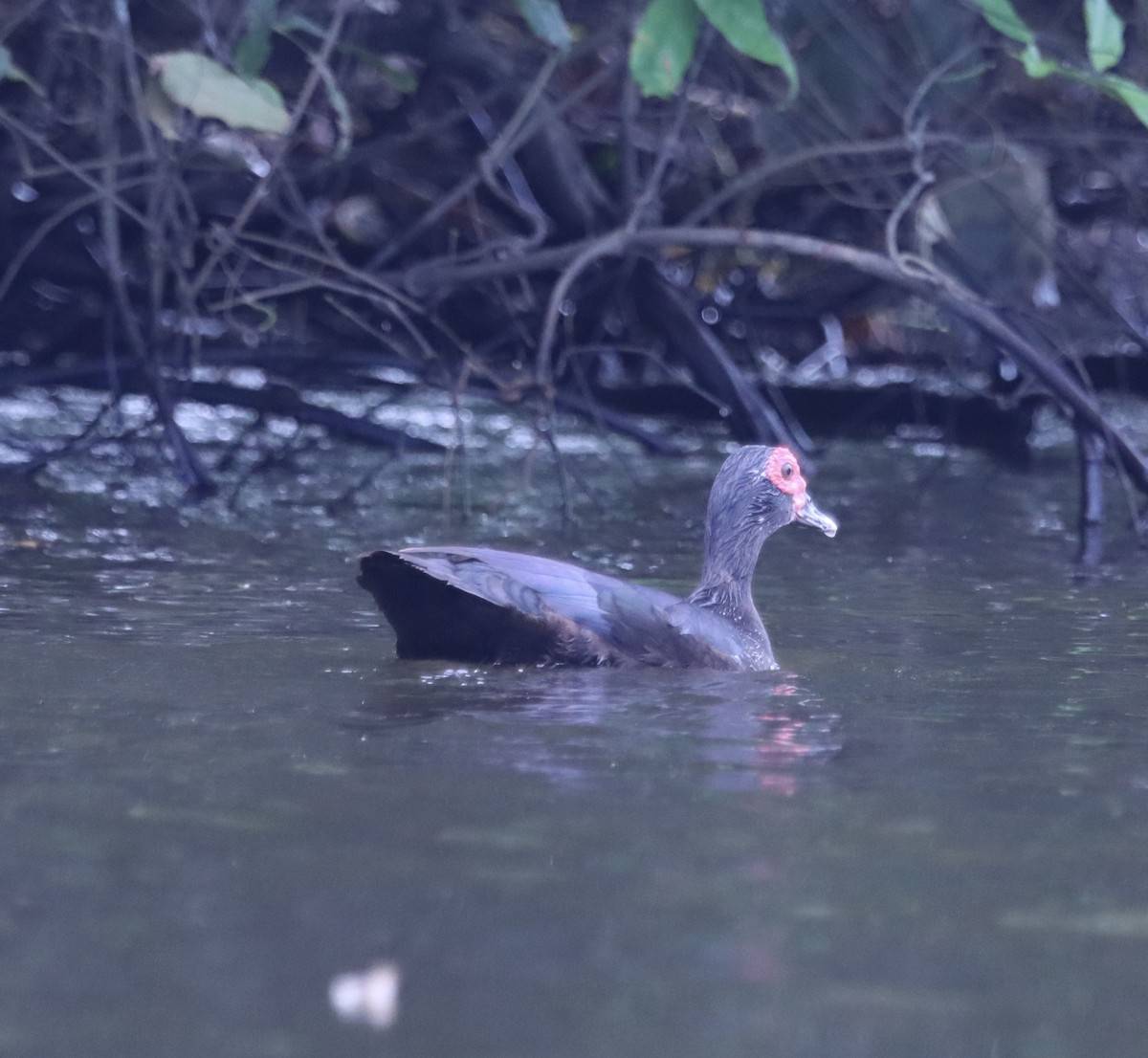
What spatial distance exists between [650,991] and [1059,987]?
685 millimetres

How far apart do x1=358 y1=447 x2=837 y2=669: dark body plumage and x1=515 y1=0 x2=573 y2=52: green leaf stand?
2.77 metres

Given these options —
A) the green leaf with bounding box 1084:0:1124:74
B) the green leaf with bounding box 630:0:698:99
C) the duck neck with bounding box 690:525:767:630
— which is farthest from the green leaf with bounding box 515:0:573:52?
the duck neck with bounding box 690:525:767:630

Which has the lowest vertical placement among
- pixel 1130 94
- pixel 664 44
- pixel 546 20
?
pixel 1130 94

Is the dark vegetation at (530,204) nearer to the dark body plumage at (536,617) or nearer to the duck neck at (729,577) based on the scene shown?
the duck neck at (729,577)

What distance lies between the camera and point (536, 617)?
247 inches

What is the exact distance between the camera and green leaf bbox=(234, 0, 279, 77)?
8.27 m

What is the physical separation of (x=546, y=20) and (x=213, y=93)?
1.43m

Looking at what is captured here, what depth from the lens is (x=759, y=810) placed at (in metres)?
4.62

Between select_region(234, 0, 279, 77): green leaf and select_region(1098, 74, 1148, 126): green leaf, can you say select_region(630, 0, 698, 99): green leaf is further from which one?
select_region(234, 0, 279, 77): green leaf

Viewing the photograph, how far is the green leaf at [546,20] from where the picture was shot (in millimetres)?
8391

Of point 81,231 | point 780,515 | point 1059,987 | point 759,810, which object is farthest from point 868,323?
point 1059,987

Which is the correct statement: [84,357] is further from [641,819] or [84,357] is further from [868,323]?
[641,819]

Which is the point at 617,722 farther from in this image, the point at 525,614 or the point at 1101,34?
the point at 1101,34

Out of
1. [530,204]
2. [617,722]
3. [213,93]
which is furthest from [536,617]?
[530,204]
